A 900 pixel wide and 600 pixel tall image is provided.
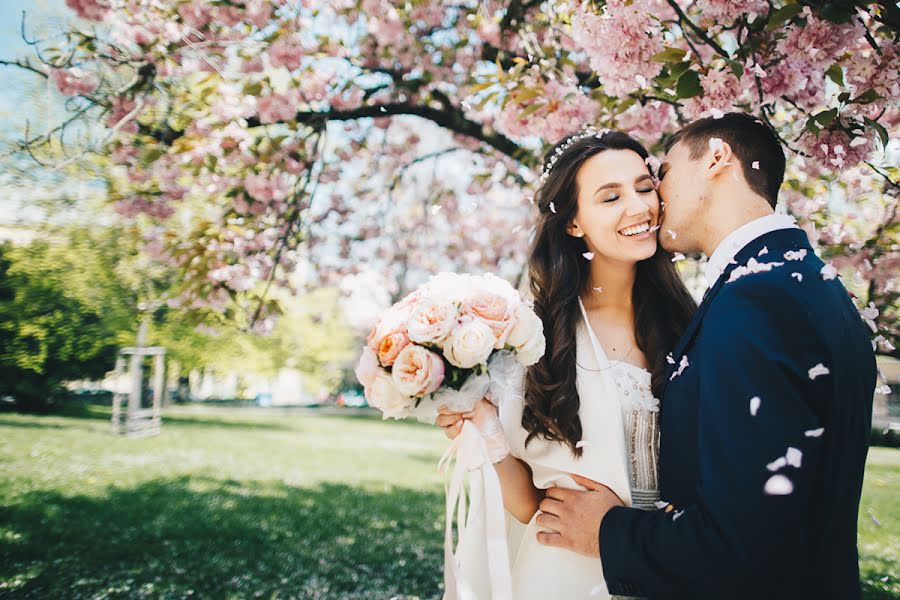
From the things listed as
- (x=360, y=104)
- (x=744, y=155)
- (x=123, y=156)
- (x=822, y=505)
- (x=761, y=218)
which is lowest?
(x=822, y=505)

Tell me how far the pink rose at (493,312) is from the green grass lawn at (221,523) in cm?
229

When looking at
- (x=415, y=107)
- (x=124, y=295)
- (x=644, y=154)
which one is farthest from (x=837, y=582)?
(x=124, y=295)

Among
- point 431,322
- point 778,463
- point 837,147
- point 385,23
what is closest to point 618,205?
point 837,147

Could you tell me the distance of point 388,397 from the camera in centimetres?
180

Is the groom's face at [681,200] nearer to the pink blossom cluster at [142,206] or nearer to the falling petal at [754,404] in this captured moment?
the falling petal at [754,404]

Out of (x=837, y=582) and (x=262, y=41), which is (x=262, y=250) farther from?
(x=837, y=582)

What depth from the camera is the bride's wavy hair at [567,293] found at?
239 centimetres

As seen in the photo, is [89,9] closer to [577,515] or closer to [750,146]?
[750,146]

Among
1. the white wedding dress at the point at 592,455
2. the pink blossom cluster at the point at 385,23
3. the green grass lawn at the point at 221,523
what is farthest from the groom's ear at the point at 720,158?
the pink blossom cluster at the point at 385,23

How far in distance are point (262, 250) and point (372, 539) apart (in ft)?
12.1

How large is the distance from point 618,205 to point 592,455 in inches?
40.5

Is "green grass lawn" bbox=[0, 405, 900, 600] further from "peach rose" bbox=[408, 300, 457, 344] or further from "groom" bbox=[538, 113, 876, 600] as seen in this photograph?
"peach rose" bbox=[408, 300, 457, 344]

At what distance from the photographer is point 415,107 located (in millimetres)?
5602

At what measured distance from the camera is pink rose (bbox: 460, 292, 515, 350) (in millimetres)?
1841
